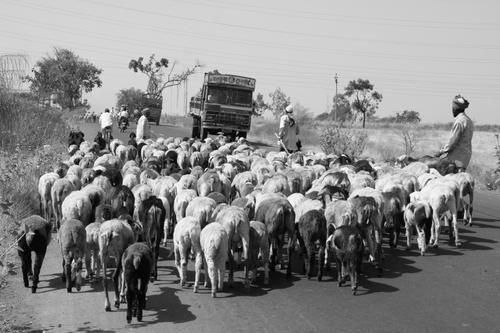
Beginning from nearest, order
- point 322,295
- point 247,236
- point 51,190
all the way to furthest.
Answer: point 322,295
point 247,236
point 51,190

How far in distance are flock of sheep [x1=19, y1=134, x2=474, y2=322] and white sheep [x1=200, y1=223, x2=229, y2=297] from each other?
0.01 metres

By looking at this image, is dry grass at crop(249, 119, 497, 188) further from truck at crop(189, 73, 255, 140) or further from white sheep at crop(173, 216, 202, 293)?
white sheep at crop(173, 216, 202, 293)

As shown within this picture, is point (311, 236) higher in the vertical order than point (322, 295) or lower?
higher

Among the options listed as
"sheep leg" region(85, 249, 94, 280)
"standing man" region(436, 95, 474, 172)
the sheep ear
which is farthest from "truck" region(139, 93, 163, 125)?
"sheep leg" region(85, 249, 94, 280)

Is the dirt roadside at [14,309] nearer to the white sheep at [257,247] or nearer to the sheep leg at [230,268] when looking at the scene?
the sheep leg at [230,268]

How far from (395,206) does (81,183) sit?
6.32 metres

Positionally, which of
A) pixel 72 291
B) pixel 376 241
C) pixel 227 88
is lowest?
pixel 72 291

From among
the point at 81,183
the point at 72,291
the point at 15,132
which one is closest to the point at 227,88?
the point at 15,132

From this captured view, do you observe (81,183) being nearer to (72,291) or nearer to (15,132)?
(72,291)

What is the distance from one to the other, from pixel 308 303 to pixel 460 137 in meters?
7.99

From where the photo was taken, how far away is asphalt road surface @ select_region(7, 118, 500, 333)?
325 inches

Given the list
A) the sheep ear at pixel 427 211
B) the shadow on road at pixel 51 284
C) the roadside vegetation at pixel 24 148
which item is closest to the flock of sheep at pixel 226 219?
the sheep ear at pixel 427 211

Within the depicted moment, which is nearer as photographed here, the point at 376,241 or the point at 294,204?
the point at 376,241

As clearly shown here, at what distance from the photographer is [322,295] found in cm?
956
